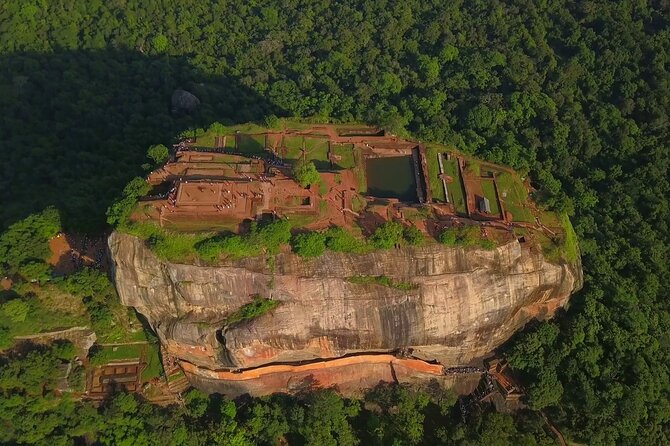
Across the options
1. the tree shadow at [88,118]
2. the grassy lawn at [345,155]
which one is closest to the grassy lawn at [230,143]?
the grassy lawn at [345,155]

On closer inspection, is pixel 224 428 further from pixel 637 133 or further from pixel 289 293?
pixel 637 133

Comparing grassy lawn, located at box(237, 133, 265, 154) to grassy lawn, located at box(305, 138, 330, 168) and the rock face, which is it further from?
the rock face

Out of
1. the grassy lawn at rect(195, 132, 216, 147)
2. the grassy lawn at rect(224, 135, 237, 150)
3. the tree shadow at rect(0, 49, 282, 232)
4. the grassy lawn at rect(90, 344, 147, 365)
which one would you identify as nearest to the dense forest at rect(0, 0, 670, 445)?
the tree shadow at rect(0, 49, 282, 232)

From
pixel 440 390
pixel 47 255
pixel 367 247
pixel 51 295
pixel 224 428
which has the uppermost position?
pixel 367 247

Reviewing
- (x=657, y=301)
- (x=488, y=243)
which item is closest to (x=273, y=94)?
(x=488, y=243)

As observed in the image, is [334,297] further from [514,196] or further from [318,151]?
[514,196]

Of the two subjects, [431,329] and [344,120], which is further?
[344,120]
